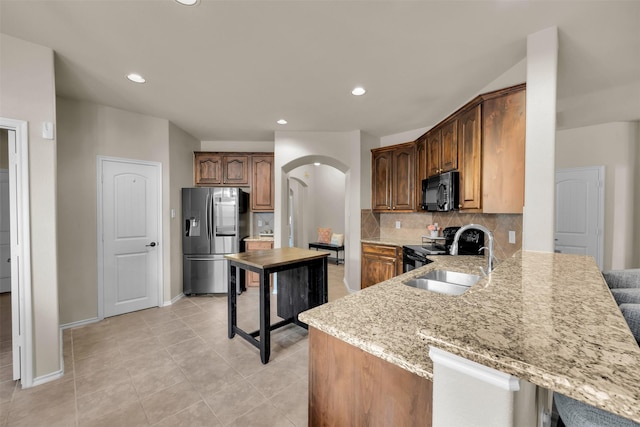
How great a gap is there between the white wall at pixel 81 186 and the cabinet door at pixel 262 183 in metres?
1.80

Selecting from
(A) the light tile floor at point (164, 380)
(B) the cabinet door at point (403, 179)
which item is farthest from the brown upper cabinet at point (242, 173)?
(A) the light tile floor at point (164, 380)

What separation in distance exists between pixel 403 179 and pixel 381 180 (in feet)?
1.22

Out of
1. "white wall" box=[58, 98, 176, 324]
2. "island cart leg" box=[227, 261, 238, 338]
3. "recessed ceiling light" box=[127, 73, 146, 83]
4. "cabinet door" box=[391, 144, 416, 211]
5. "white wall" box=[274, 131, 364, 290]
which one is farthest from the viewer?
"white wall" box=[274, 131, 364, 290]

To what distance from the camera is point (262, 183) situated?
466 cm

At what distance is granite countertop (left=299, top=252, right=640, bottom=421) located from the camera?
424mm

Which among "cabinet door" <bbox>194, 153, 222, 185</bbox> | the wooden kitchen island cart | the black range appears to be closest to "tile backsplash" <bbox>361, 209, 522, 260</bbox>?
the black range

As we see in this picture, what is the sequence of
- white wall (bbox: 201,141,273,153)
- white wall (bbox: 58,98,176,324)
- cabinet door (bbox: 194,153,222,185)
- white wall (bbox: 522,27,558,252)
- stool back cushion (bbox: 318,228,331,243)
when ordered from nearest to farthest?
white wall (bbox: 522,27,558,252) < white wall (bbox: 58,98,176,324) < cabinet door (bbox: 194,153,222,185) < white wall (bbox: 201,141,273,153) < stool back cushion (bbox: 318,228,331,243)

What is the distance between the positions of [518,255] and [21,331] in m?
3.72

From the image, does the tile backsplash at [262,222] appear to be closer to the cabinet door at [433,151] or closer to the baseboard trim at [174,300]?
the baseboard trim at [174,300]

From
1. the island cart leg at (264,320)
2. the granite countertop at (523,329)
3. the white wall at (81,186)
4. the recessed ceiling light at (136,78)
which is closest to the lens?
the granite countertop at (523,329)

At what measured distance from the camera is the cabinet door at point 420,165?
3648 millimetres

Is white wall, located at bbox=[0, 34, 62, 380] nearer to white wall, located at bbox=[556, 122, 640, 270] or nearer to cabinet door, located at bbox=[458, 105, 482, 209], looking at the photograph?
cabinet door, located at bbox=[458, 105, 482, 209]

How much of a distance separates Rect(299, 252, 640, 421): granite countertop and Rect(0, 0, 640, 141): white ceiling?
1679 mm

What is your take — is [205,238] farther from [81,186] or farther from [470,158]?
[470,158]
